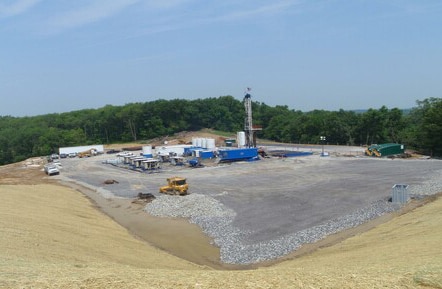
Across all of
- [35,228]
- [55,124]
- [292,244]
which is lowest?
[292,244]

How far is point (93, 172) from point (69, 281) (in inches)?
2142

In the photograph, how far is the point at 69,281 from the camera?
443 inches

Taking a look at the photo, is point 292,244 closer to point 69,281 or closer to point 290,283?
point 290,283

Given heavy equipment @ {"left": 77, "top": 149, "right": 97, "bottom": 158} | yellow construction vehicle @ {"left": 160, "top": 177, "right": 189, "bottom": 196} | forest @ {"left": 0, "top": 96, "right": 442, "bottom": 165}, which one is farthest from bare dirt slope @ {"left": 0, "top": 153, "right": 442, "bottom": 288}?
forest @ {"left": 0, "top": 96, "right": 442, "bottom": 165}

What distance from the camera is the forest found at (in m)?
88.7

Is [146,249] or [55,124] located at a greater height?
[55,124]

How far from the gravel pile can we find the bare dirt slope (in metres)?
2.29

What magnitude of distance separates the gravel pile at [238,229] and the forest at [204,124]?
1859 inches

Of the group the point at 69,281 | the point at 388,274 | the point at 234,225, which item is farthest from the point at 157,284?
the point at 234,225

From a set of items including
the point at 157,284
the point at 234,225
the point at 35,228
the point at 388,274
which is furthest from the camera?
the point at 234,225

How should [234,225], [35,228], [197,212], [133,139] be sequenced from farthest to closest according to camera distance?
[133,139] → [197,212] → [234,225] → [35,228]

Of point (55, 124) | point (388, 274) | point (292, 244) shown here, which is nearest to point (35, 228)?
point (292, 244)

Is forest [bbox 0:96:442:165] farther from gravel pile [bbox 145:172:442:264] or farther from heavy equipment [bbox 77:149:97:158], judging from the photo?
gravel pile [bbox 145:172:442:264]

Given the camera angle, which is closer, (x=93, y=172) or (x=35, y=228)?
(x=35, y=228)
